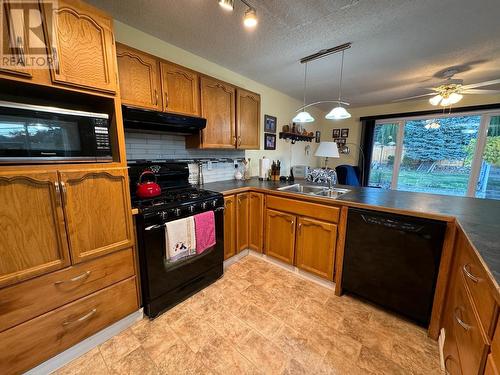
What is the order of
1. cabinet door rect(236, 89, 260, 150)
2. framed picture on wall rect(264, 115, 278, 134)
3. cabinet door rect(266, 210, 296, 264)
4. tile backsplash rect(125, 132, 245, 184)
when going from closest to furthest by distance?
1. tile backsplash rect(125, 132, 245, 184)
2. cabinet door rect(266, 210, 296, 264)
3. cabinet door rect(236, 89, 260, 150)
4. framed picture on wall rect(264, 115, 278, 134)

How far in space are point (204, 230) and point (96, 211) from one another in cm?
80

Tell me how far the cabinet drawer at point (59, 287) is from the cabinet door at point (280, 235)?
1.40m

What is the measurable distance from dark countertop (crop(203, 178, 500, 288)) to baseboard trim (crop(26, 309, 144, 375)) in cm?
131

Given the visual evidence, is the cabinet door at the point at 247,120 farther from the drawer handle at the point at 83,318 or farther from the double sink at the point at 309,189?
the drawer handle at the point at 83,318

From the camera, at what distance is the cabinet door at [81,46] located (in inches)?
42.2

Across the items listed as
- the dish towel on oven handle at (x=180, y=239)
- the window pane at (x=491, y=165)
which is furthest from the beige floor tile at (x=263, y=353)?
the window pane at (x=491, y=165)

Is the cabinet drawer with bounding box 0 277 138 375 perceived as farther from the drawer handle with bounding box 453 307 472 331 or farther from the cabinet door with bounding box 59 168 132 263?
the drawer handle with bounding box 453 307 472 331

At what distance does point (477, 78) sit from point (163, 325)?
189 inches

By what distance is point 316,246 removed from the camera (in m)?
1.98

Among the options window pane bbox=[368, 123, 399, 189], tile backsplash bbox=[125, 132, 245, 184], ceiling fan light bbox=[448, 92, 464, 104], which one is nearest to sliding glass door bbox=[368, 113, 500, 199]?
window pane bbox=[368, 123, 399, 189]

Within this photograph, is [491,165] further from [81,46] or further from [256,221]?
[81,46]

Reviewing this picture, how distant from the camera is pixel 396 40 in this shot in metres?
1.90

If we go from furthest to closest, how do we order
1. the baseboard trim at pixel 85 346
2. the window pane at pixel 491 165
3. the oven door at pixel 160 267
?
1. the window pane at pixel 491 165
2. the oven door at pixel 160 267
3. the baseboard trim at pixel 85 346

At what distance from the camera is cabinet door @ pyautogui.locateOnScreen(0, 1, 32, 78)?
0.93 metres
